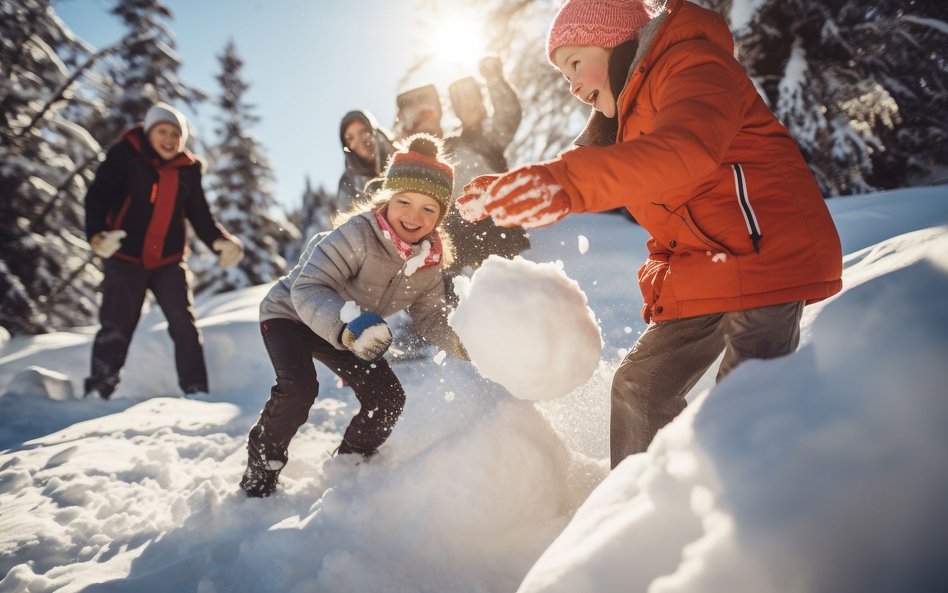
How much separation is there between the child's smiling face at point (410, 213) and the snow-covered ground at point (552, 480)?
1.01 metres

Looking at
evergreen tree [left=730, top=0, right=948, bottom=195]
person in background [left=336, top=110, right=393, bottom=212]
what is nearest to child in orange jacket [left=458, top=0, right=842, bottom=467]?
person in background [left=336, top=110, right=393, bottom=212]

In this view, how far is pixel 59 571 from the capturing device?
178 centimetres

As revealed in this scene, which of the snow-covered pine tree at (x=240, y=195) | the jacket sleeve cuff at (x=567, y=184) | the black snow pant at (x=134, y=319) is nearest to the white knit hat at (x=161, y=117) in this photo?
the black snow pant at (x=134, y=319)

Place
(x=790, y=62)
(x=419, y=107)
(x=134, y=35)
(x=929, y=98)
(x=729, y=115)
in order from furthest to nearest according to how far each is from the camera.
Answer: (x=134, y=35) → (x=929, y=98) → (x=790, y=62) → (x=419, y=107) → (x=729, y=115)

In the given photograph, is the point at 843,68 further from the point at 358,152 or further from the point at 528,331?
the point at 528,331

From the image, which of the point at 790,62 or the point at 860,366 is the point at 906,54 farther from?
the point at 860,366

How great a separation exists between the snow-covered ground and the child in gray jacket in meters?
0.25

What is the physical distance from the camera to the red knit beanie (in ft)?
5.44

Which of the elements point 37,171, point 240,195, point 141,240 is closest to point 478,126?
point 141,240

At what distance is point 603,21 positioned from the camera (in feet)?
5.44

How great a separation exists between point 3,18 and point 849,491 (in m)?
12.7

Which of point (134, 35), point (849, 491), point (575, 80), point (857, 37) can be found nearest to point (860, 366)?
point (849, 491)

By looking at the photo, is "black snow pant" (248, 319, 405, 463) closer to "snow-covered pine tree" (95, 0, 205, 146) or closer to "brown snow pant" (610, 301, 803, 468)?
"brown snow pant" (610, 301, 803, 468)

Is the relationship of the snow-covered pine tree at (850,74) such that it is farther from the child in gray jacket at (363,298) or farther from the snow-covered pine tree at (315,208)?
the snow-covered pine tree at (315,208)
